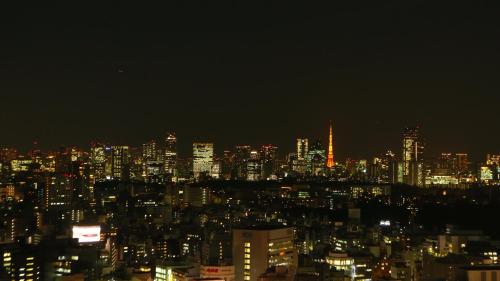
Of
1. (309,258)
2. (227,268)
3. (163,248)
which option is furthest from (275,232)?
(163,248)

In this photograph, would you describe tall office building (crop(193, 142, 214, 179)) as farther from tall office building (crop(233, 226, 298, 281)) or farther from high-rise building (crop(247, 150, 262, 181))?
tall office building (crop(233, 226, 298, 281))

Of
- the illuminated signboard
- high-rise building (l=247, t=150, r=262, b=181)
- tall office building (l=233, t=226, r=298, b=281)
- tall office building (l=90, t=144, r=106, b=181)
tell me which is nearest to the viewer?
Result: tall office building (l=233, t=226, r=298, b=281)

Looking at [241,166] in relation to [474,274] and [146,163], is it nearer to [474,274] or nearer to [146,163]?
[146,163]

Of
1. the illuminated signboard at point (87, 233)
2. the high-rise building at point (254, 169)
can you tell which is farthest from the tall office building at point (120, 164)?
the illuminated signboard at point (87, 233)

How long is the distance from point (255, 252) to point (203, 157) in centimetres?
3252

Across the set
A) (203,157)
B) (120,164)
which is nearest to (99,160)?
(120,164)

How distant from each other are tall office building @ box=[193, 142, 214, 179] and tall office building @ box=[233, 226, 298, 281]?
3106 centimetres

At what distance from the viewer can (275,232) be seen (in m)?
10.1

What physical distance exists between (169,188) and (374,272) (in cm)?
1785

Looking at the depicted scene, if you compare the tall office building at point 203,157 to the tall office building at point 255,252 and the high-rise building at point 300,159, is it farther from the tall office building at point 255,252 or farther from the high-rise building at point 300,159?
the tall office building at point 255,252

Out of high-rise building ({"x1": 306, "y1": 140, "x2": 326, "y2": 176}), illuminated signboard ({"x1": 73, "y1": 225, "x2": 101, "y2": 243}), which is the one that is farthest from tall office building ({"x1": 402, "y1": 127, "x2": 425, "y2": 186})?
illuminated signboard ({"x1": 73, "y1": 225, "x2": 101, "y2": 243})

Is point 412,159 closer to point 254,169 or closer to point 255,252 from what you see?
point 254,169

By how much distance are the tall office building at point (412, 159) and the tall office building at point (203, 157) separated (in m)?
10.4

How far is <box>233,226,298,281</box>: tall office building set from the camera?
383 inches
